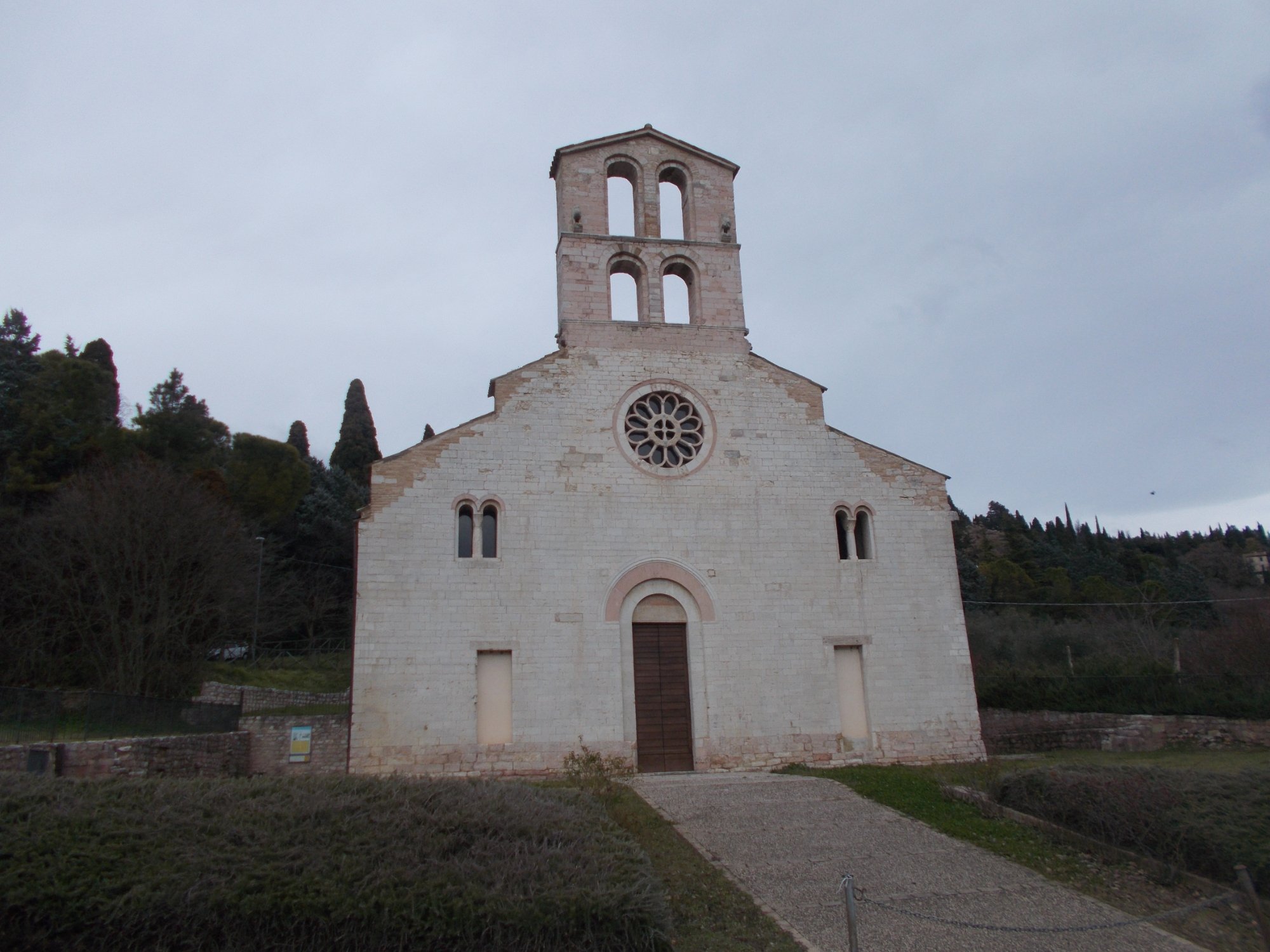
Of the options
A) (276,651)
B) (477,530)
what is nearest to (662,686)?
(477,530)

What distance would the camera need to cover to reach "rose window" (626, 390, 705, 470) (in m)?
19.1

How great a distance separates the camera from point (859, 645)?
18.5m

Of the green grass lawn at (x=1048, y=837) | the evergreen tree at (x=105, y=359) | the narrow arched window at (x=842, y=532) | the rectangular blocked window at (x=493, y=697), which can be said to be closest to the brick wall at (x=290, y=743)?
the rectangular blocked window at (x=493, y=697)

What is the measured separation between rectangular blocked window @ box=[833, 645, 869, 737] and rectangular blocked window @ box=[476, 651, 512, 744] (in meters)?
6.88

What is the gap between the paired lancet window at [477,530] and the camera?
697 inches

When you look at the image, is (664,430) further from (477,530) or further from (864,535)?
(864,535)

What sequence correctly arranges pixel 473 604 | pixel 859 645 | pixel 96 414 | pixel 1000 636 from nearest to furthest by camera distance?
pixel 473 604 → pixel 859 645 → pixel 96 414 → pixel 1000 636

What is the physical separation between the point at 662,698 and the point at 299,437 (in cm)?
4009

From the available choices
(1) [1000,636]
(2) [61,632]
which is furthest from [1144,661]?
(2) [61,632]

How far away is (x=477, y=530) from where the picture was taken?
17812 mm

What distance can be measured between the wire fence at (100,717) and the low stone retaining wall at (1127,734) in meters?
17.2

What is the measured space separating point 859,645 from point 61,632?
927 inches

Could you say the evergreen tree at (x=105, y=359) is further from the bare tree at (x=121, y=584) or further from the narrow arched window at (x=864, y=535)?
the narrow arched window at (x=864, y=535)

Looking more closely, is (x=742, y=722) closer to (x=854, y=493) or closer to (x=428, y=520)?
(x=854, y=493)
